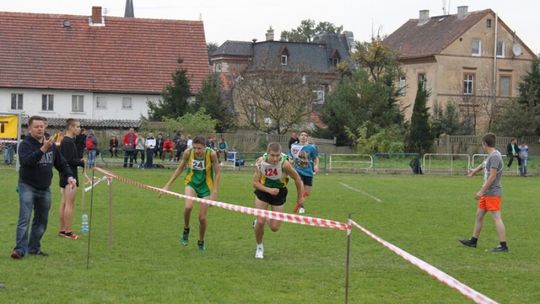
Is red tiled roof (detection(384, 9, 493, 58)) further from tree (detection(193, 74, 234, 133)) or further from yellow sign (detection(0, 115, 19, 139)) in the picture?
yellow sign (detection(0, 115, 19, 139))

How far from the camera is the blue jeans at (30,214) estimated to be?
11.4 meters

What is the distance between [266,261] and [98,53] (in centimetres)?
5111

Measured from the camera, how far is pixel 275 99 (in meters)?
55.8

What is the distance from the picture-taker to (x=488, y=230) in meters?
16.6

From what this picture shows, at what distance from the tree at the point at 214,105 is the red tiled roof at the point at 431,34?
20168mm

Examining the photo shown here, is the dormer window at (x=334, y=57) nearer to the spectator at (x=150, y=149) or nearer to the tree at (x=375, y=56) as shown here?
the tree at (x=375, y=56)

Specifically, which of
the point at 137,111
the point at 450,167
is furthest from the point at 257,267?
the point at 137,111

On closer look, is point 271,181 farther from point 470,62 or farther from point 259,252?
point 470,62

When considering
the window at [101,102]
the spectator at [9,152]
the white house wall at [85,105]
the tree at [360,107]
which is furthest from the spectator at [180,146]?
the window at [101,102]

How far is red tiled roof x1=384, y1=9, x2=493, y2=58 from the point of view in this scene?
66.2m

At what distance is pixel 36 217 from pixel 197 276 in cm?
263

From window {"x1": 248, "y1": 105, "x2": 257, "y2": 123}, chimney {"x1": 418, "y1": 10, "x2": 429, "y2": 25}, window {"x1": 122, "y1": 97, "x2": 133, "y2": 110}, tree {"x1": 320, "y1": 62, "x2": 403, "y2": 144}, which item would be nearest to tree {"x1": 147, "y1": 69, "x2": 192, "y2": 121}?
window {"x1": 248, "y1": 105, "x2": 257, "y2": 123}

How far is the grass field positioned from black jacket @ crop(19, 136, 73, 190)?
3.38 feet

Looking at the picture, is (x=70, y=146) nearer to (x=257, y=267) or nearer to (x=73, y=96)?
(x=257, y=267)
